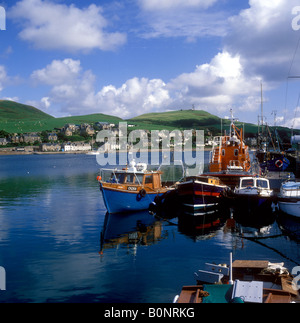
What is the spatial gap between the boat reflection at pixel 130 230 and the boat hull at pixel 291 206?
10.3 meters

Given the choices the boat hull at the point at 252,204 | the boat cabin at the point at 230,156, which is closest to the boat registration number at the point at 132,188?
the boat hull at the point at 252,204

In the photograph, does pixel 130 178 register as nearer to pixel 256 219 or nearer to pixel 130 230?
pixel 130 230

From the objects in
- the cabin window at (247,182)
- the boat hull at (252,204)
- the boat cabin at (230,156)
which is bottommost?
the boat hull at (252,204)

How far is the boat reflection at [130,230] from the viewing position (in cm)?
2219

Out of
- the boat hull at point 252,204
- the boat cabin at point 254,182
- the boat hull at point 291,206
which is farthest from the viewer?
the boat cabin at point 254,182

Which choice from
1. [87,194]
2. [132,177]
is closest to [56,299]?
[132,177]

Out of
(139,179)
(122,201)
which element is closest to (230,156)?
(139,179)

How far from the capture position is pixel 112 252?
65.2ft

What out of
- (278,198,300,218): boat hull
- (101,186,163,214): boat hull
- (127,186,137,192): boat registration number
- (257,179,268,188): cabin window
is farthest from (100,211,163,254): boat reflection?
(257,179,268,188): cabin window

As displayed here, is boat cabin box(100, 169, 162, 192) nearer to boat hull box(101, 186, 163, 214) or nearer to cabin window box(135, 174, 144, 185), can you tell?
cabin window box(135, 174, 144, 185)

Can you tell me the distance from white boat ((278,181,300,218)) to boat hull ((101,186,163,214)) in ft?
38.2

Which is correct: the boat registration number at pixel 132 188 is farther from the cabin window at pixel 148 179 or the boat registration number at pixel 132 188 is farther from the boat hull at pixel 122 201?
the cabin window at pixel 148 179
